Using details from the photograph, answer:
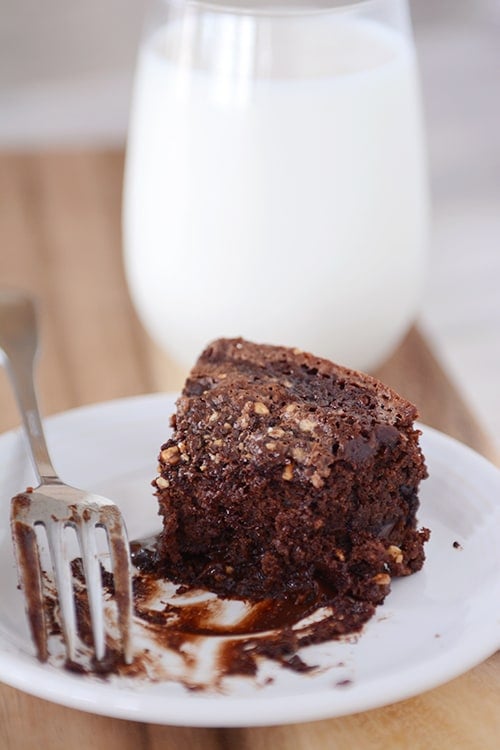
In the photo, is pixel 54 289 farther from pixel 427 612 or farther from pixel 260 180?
pixel 427 612

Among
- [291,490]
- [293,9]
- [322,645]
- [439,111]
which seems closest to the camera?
[322,645]

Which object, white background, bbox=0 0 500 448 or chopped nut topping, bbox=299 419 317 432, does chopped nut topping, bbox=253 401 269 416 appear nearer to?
chopped nut topping, bbox=299 419 317 432

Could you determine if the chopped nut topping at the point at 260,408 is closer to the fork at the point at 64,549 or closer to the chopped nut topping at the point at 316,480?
the chopped nut topping at the point at 316,480

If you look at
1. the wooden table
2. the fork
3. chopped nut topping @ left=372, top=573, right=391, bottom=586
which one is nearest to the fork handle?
the fork

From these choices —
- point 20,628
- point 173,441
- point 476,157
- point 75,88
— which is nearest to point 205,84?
point 173,441

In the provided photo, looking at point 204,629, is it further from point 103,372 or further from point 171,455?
point 103,372

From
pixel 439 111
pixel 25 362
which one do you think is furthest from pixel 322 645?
pixel 439 111

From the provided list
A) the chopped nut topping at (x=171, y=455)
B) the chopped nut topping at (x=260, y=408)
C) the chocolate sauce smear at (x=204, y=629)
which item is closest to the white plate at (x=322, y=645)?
the chocolate sauce smear at (x=204, y=629)
